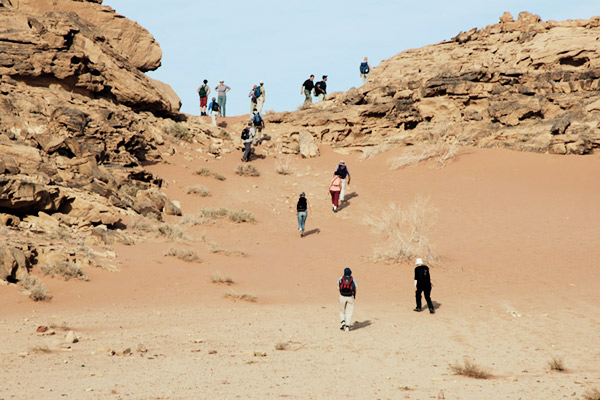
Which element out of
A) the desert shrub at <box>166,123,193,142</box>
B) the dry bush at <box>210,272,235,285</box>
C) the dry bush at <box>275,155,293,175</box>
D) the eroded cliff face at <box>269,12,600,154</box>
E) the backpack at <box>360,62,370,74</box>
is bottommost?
the dry bush at <box>210,272,235,285</box>

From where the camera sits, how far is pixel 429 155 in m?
28.8

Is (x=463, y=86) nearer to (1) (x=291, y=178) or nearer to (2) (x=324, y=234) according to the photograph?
(1) (x=291, y=178)

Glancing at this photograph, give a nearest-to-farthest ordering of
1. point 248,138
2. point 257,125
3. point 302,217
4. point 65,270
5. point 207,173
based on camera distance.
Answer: point 65,270 < point 302,217 < point 207,173 < point 248,138 < point 257,125

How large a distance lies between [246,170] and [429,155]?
9279 millimetres

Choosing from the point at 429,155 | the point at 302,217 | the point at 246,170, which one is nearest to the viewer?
the point at 302,217

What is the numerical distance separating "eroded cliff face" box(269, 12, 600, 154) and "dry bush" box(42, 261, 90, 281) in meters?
21.6

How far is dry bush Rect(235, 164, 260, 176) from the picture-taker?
2805 cm

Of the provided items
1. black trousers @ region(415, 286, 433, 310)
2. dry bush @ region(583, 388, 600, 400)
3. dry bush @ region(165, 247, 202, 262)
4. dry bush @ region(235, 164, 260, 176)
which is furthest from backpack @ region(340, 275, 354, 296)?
dry bush @ region(235, 164, 260, 176)

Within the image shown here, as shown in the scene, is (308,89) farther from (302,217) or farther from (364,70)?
(302,217)

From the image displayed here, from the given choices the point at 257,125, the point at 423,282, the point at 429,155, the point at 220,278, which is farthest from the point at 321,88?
the point at 423,282

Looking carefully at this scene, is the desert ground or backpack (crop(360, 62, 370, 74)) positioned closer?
the desert ground

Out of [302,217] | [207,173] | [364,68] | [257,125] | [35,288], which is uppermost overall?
[364,68]

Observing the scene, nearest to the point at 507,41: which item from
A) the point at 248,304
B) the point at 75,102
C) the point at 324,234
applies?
the point at 324,234

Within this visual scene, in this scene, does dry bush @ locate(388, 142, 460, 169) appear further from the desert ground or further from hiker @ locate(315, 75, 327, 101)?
hiker @ locate(315, 75, 327, 101)
